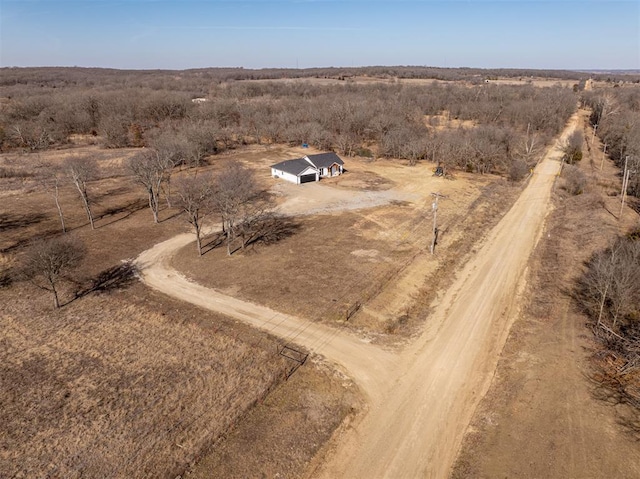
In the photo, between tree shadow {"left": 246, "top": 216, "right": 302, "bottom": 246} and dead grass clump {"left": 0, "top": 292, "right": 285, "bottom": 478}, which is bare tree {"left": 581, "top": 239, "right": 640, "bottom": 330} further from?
tree shadow {"left": 246, "top": 216, "right": 302, "bottom": 246}

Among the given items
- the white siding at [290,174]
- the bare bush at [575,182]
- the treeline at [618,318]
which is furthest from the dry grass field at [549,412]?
the white siding at [290,174]

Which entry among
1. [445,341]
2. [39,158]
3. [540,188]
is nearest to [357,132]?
[540,188]

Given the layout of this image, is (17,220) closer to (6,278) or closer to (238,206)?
(6,278)

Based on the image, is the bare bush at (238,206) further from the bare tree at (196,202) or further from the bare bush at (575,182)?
the bare bush at (575,182)

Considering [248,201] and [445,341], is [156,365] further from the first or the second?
[248,201]

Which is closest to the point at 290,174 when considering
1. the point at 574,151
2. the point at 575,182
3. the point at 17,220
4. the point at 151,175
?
the point at 151,175

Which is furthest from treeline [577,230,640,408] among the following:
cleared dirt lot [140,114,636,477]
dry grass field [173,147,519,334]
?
dry grass field [173,147,519,334]
